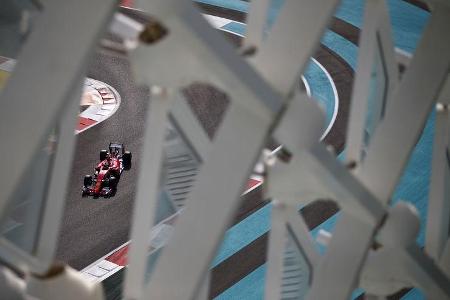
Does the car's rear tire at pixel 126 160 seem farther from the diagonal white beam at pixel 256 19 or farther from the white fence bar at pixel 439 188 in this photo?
the diagonal white beam at pixel 256 19

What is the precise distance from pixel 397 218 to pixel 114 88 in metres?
16.8

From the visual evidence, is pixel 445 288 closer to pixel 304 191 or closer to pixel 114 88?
pixel 304 191

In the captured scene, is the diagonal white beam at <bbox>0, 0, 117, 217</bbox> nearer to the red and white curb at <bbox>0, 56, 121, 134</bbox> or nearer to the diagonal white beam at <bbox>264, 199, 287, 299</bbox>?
the diagonal white beam at <bbox>264, 199, 287, 299</bbox>

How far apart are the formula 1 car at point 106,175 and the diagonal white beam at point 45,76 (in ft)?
47.7

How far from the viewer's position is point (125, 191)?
18.6 m

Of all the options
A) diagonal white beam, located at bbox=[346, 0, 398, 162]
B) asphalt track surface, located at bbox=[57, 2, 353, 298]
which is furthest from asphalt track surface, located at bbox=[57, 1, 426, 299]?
diagonal white beam, located at bbox=[346, 0, 398, 162]

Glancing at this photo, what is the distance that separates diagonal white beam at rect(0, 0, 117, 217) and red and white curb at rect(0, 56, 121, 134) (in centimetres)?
1683

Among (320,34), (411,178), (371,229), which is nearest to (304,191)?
(371,229)

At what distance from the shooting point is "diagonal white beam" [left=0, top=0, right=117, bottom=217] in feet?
12.7

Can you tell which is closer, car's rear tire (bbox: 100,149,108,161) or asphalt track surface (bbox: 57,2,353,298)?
asphalt track surface (bbox: 57,2,353,298)

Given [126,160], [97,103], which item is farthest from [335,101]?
[97,103]

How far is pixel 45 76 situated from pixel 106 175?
14.8 m

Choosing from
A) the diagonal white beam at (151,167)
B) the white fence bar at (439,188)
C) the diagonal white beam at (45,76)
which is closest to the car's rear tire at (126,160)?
the white fence bar at (439,188)

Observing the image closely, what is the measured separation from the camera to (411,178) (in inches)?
731
